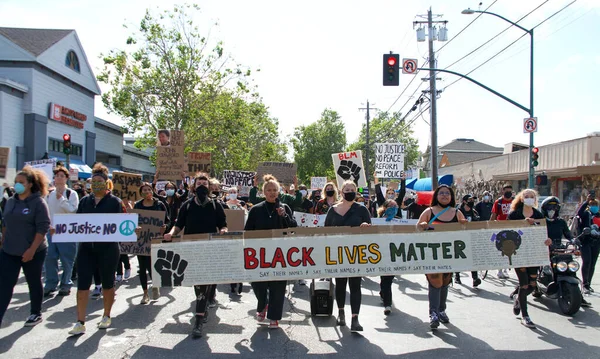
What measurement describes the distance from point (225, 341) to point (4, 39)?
3173cm

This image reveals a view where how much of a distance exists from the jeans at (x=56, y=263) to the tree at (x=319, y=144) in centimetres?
7015

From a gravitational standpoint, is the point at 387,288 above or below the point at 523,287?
below

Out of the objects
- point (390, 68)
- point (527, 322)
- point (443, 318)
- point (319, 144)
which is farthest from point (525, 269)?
point (319, 144)

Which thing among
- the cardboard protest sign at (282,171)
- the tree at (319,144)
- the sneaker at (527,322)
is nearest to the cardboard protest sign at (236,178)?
the cardboard protest sign at (282,171)

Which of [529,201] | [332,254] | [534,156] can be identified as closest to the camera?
[332,254]

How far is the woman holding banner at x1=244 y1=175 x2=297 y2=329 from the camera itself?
6434 millimetres

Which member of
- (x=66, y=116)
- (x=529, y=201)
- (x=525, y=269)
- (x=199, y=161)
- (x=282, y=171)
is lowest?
(x=525, y=269)

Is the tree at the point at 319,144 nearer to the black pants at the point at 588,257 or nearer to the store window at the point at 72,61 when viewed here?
the store window at the point at 72,61

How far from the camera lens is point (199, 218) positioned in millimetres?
6613

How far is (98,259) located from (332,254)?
294cm

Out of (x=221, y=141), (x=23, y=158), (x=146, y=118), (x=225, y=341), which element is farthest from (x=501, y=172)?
(x=225, y=341)

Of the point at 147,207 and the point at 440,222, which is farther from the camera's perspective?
the point at 147,207

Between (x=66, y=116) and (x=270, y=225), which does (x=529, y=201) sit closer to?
(x=270, y=225)

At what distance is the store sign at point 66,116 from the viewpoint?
3250 centimetres
